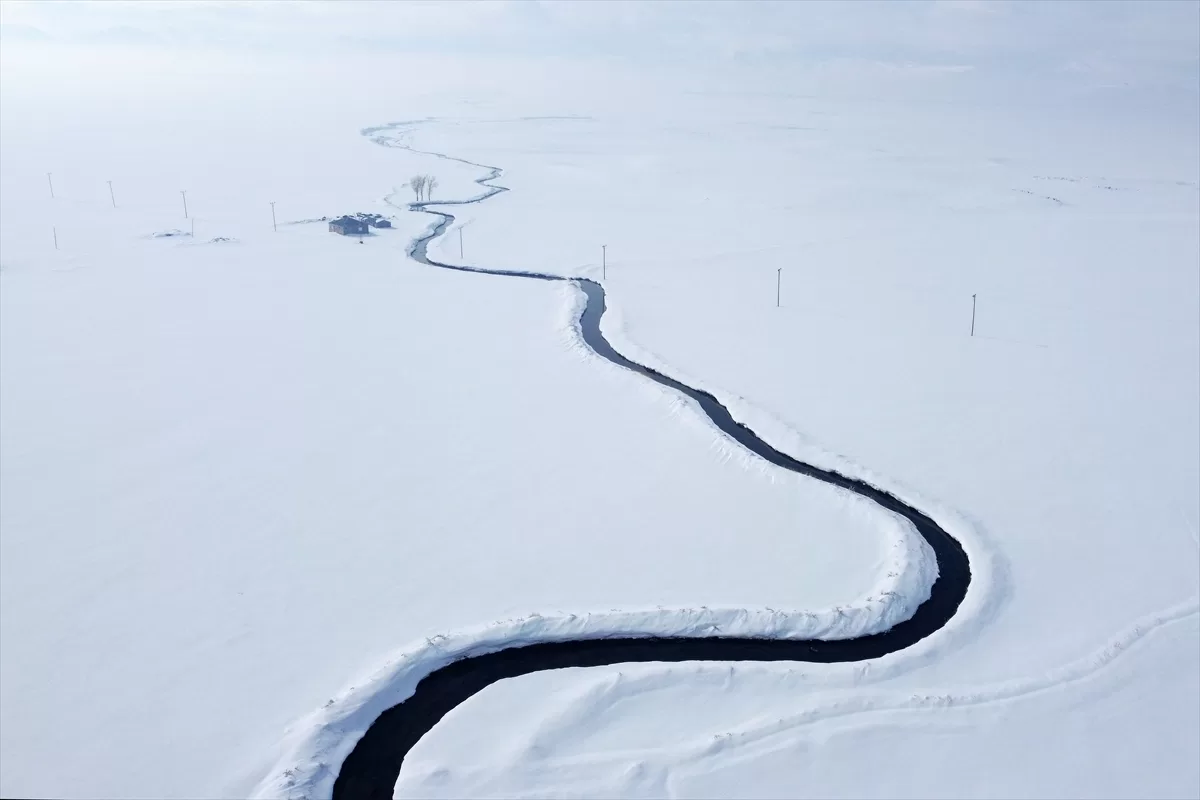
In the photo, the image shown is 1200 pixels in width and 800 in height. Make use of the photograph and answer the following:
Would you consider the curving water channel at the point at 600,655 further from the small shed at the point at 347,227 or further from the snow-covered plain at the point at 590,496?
the small shed at the point at 347,227

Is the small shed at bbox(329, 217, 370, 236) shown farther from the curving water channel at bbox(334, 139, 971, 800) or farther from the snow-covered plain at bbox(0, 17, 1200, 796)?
the curving water channel at bbox(334, 139, 971, 800)

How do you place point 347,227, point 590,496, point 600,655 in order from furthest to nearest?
point 347,227, point 590,496, point 600,655

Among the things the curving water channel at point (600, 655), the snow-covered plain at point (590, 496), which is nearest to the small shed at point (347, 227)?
the snow-covered plain at point (590, 496)

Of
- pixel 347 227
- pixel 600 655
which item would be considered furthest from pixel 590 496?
pixel 347 227

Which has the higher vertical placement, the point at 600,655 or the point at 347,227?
the point at 347,227

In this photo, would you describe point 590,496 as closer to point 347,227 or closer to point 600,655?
point 600,655

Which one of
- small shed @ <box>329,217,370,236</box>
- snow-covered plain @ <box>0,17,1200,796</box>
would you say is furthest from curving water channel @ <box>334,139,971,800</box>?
small shed @ <box>329,217,370,236</box>
